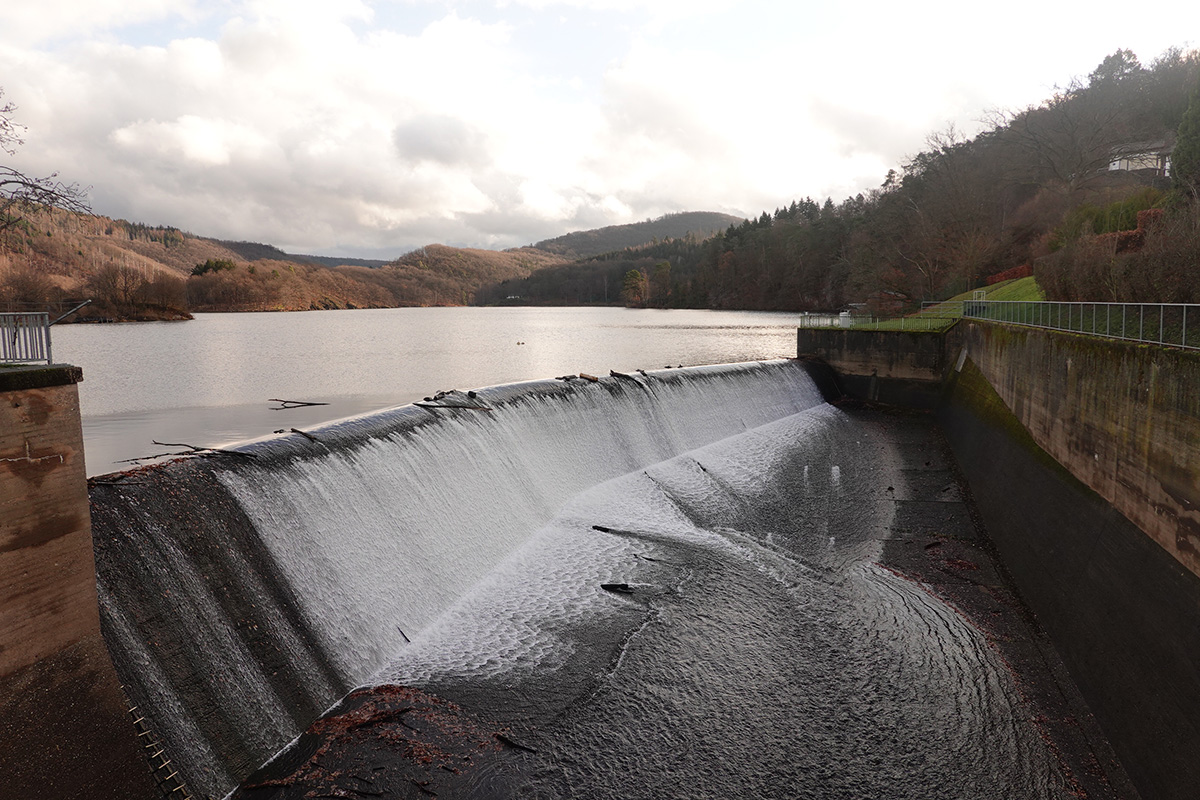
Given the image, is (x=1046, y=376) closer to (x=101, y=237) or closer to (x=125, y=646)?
(x=125, y=646)

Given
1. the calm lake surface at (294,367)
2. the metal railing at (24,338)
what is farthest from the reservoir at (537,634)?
the calm lake surface at (294,367)

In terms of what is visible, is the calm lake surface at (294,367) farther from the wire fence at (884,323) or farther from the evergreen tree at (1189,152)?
the evergreen tree at (1189,152)

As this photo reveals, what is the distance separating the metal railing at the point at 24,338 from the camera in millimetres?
5936

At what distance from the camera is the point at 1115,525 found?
8.70 metres

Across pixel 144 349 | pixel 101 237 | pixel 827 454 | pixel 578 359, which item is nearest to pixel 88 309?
pixel 144 349

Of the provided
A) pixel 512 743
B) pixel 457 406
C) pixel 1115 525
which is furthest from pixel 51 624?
pixel 1115 525

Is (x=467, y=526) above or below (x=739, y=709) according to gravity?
above

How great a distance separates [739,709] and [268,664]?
4601 mm

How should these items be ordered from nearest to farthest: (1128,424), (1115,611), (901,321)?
(1115,611)
(1128,424)
(901,321)

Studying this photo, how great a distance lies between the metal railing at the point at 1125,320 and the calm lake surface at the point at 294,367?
11648 millimetres

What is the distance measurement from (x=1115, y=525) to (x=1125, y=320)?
3.15 metres

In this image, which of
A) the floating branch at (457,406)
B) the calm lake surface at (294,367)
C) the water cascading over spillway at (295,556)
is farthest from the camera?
the calm lake surface at (294,367)

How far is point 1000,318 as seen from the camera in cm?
1897

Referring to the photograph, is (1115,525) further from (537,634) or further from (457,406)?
(457,406)
